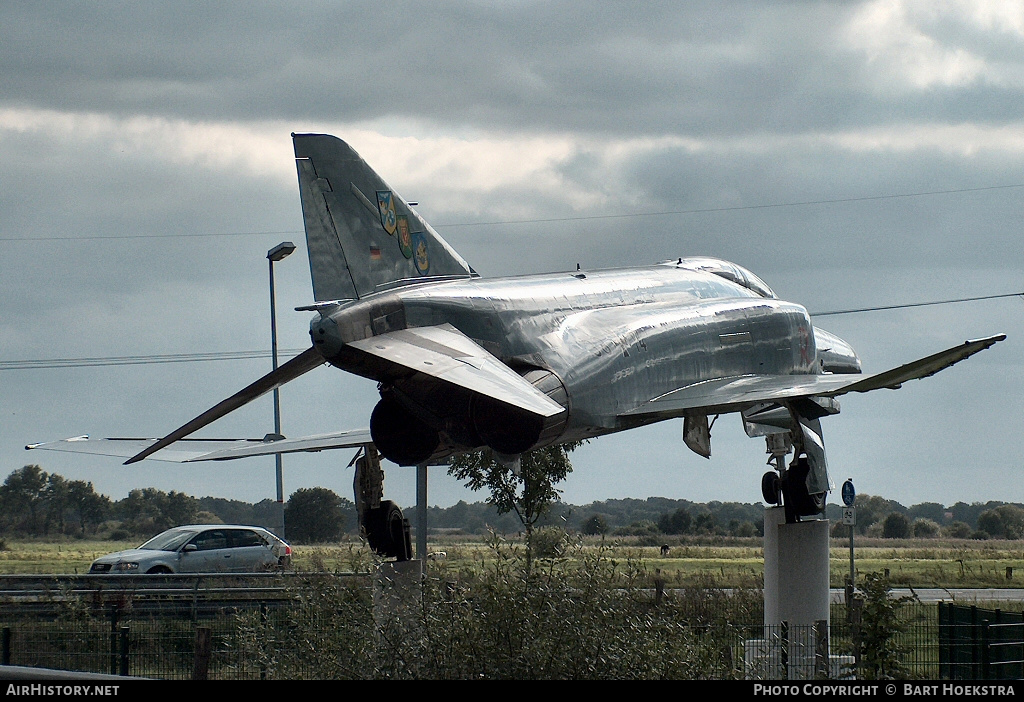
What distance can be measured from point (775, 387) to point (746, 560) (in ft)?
125

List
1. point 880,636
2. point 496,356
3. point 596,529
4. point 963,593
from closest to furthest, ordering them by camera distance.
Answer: point 596,529, point 880,636, point 496,356, point 963,593

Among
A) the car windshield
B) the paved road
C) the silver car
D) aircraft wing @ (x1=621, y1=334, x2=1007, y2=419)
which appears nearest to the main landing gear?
aircraft wing @ (x1=621, y1=334, x2=1007, y2=419)

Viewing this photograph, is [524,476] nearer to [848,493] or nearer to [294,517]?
[848,493]

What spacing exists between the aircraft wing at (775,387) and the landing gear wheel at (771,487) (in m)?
2.43

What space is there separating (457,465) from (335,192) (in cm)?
2489

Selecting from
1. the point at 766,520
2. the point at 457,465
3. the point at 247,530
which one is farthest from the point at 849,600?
the point at 457,465

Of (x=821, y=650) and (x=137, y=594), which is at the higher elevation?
(x=821, y=650)

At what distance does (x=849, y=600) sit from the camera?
1947 cm

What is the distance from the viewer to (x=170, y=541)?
32094 mm

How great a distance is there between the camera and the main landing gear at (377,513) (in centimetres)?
1652

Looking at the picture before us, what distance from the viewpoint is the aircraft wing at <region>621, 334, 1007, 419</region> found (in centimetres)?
1397

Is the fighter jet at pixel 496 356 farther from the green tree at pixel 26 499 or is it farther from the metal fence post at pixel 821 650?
the green tree at pixel 26 499

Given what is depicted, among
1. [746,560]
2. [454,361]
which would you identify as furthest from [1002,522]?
[454,361]

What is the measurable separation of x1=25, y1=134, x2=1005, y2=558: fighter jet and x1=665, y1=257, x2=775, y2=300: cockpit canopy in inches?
48.1
